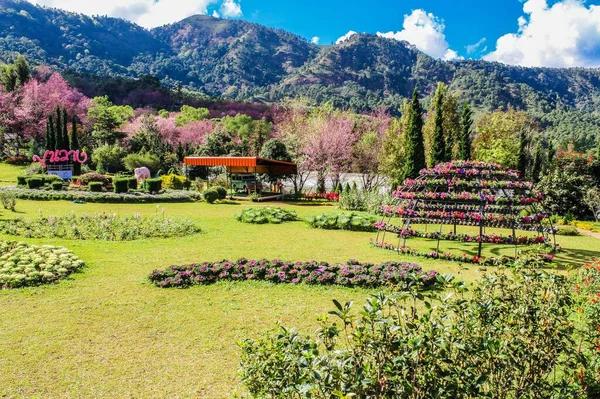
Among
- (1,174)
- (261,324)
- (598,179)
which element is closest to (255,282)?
(261,324)

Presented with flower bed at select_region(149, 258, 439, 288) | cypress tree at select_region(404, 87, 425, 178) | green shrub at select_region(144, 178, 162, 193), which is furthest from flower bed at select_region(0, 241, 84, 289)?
cypress tree at select_region(404, 87, 425, 178)

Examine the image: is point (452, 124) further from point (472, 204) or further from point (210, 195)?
point (472, 204)

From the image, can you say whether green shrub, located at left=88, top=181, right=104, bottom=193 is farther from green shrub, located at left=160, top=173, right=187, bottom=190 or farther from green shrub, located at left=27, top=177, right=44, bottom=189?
green shrub, located at left=160, top=173, right=187, bottom=190

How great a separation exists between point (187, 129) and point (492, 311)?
50.2 m

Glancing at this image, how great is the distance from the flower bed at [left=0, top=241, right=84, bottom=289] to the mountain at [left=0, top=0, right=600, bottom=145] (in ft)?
310

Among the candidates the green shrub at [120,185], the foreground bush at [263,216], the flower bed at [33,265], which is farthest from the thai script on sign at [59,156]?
the flower bed at [33,265]

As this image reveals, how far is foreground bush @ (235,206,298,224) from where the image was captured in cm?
1738

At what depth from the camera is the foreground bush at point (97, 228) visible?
1294 cm

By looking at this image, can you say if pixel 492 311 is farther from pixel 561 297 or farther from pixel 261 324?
pixel 261 324

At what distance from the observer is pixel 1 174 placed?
106ft

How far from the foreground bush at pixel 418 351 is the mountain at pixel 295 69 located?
99.5 m

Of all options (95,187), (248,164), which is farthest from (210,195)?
(95,187)

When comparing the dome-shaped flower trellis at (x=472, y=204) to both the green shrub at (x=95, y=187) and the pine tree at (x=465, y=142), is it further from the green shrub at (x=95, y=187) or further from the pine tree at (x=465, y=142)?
the green shrub at (x=95, y=187)

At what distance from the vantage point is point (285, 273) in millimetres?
8906
